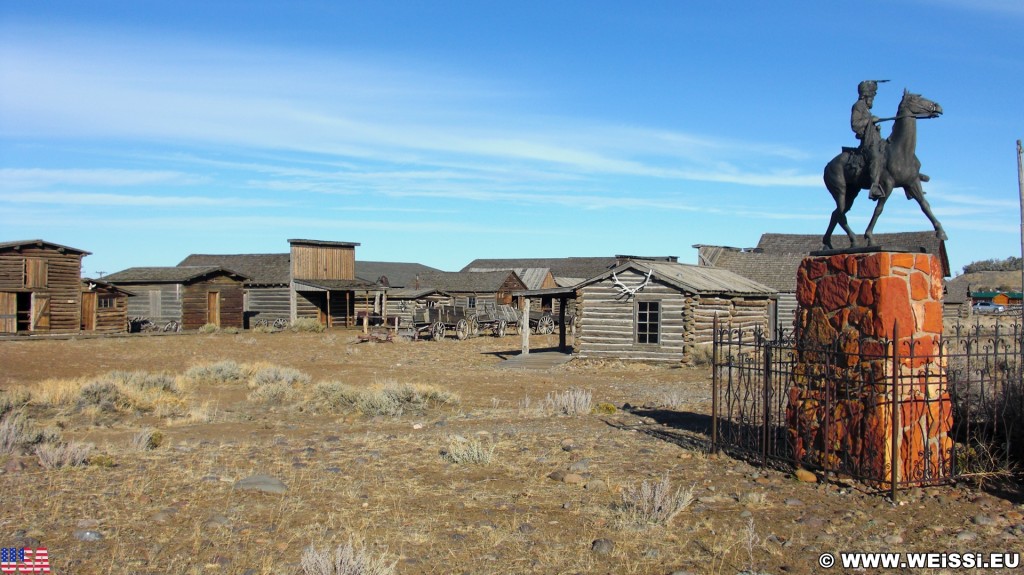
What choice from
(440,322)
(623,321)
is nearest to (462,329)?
(440,322)

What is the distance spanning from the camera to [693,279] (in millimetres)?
23844

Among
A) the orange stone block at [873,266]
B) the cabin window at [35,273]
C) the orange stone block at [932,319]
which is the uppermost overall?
the cabin window at [35,273]

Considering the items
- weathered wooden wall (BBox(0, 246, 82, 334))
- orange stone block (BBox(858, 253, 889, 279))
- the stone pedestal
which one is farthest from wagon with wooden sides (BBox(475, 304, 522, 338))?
orange stone block (BBox(858, 253, 889, 279))

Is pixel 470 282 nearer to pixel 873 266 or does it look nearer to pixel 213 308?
pixel 213 308

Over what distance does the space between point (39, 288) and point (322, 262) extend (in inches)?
567

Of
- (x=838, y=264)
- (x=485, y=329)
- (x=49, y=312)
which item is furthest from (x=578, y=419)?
(x=49, y=312)

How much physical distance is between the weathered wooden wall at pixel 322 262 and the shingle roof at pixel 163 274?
2.95m

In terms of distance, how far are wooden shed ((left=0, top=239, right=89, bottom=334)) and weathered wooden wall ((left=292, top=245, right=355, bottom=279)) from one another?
10.8m

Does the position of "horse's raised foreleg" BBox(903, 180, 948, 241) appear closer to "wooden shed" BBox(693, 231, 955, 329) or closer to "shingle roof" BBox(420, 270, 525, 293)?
"wooden shed" BBox(693, 231, 955, 329)

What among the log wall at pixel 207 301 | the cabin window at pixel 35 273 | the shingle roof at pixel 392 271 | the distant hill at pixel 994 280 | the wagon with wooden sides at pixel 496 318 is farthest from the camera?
the distant hill at pixel 994 280

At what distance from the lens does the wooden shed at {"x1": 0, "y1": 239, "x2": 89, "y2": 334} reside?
33438 mm

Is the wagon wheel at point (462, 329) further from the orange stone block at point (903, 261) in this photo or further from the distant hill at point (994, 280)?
the distant hill at point (994, 280)

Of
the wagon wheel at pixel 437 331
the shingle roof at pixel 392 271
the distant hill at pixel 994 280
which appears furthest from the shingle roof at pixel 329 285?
the distant hill at pixel 994 280

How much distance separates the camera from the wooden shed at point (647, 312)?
22484 mm
